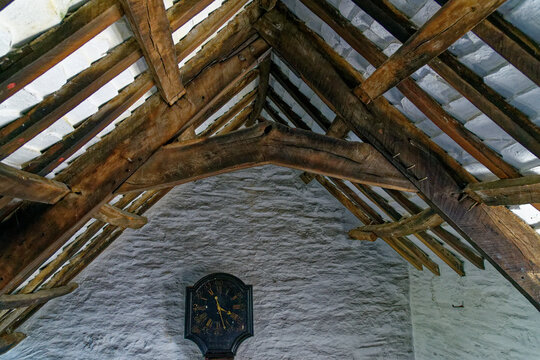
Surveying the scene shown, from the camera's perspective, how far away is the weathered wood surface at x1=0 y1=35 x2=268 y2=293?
1.75 m

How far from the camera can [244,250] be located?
4148mm

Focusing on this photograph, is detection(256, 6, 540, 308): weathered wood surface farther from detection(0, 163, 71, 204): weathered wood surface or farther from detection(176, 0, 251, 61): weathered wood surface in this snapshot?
detection(0, 163, 71, 204): weathered wood surface

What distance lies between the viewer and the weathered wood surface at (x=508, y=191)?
1675 mm

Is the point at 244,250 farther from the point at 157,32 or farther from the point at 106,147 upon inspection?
the point at 157,32

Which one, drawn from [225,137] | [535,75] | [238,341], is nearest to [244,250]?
[238,341]

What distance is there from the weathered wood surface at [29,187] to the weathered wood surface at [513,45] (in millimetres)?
1811

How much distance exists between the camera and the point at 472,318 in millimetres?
3340

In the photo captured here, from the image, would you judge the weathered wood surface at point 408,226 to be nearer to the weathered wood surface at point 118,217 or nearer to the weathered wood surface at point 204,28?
the weathered wood surface at point 204,28

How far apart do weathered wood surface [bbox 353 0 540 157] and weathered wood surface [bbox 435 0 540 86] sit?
25 cm

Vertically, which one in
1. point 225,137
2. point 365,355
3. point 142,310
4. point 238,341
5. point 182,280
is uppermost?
point 225,137

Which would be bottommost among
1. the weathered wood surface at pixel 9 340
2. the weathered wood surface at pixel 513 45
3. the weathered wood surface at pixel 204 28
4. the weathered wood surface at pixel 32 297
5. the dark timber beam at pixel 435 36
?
the weathered wood surface at pixel 9 340

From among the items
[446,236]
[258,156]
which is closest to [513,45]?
[258,156]

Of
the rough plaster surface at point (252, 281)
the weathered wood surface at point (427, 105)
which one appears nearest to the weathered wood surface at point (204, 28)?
the weathered wood surface at point (427, 105)

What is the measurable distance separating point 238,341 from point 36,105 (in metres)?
2.80
